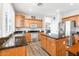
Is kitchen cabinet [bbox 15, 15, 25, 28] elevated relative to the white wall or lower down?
lower down

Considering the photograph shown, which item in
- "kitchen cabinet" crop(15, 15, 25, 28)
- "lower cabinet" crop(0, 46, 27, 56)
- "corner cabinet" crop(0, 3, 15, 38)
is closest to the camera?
"lower cabinet" crop(0, 46, 27, 56)

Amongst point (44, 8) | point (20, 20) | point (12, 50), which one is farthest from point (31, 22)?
point (12, 50)

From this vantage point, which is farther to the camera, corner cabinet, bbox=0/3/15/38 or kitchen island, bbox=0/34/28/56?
corner cabinet, bbox=0/3/15/38

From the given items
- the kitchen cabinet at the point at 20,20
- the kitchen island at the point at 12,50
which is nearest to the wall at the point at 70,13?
the kitchen cabinet at the point at 20,20

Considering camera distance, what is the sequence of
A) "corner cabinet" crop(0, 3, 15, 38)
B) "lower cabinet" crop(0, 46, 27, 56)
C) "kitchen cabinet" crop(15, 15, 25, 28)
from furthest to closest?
"corner cabinet" crop(0, 3, 15, 38)
"kitchen cabinet" crop(15, 15, 25, 28)
"lower cabinet" crop(0, 46, 27, 56)

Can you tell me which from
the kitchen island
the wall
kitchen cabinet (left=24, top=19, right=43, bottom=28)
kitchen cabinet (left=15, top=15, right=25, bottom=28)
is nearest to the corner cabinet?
kitchen cabinet (left=15, top=15, right=25, bottom=28)

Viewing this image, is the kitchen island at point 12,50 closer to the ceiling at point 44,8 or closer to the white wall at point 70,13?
the ceiling at point 44,8

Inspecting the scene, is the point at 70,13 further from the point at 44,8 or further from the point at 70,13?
the point at 44,8

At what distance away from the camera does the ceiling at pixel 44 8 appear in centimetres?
118

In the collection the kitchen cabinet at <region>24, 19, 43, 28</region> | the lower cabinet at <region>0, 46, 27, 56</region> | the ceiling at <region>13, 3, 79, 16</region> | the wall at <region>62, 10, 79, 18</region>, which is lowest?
the lower cabinet at <region>0, 46, 27, 56</region>

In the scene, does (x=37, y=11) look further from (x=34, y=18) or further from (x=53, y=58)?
(x=53, y=58)

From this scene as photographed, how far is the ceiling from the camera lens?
118 cm

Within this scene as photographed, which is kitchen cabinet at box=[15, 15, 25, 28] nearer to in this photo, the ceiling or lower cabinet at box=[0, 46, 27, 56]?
the ceiling

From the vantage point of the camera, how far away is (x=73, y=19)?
1.19 meters
